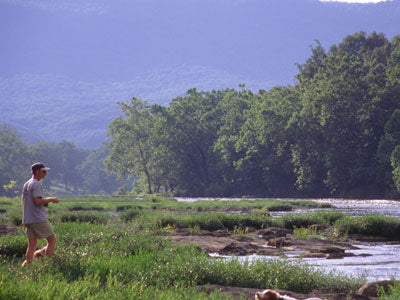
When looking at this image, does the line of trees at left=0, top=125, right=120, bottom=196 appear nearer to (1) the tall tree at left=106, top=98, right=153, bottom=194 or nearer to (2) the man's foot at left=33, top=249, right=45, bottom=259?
(1) the tall tree at left=106, top=98, right=153, bottom=194

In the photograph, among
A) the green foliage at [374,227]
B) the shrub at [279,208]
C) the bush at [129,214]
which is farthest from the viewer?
the shrub at [279,208]

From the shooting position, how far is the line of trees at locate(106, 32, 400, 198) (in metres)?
72.6

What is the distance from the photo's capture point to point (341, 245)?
2219 cm

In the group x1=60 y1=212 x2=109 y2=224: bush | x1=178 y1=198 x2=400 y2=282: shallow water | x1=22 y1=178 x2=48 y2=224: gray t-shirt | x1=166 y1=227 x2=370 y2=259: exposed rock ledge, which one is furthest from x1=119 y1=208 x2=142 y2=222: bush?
x1=22 y1=178 x2=48 y2=224: gray t-shirt

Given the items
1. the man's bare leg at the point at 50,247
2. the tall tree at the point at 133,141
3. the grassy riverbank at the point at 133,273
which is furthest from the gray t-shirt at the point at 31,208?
the tall tree at the point at 133,141

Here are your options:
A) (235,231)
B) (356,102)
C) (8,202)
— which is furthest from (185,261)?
(356,102)

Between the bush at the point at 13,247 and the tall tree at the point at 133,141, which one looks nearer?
the bush at the point at 13,247

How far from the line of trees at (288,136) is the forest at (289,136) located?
14cm

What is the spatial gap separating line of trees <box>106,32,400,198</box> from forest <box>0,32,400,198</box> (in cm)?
14

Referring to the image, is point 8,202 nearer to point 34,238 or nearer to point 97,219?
point 97,219

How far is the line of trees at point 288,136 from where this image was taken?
7256 centimetres

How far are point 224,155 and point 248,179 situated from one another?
5.09 m

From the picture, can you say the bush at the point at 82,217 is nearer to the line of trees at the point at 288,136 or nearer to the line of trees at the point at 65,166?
the line of trees at the point at 288,136

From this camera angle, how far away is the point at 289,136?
3238 inches
